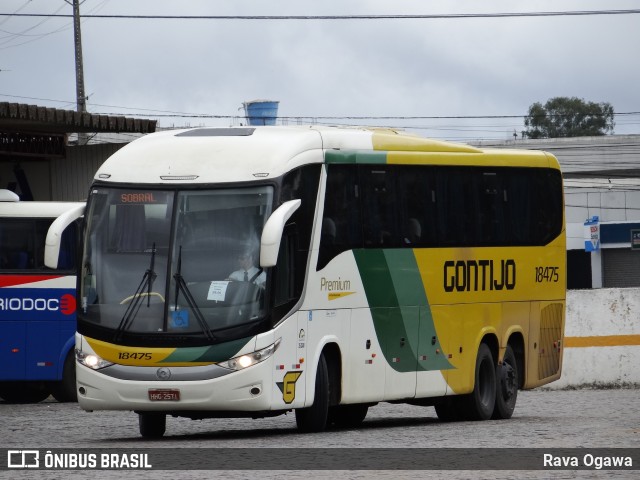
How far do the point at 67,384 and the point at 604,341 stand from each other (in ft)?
32.5

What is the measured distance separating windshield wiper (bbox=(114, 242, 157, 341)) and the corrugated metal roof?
39.3ft

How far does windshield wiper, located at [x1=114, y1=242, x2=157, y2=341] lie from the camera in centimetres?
1638

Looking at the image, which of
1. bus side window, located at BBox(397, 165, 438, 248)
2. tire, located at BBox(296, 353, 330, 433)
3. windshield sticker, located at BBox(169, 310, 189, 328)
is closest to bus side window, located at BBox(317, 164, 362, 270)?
bus side window, located at BBox(397, 165, 438, 248)

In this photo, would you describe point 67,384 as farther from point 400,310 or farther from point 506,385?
point 400,310

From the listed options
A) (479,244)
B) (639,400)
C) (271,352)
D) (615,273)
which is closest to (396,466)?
(271,352)

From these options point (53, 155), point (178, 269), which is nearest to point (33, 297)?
point (53, 155)

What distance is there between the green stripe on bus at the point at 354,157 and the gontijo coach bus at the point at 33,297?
837cm

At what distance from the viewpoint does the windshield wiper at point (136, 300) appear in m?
16.4

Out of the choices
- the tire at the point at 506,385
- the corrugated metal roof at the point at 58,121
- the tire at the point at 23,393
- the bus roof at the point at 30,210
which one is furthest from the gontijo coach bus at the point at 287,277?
the corrugated metal roof at the point at 58,121

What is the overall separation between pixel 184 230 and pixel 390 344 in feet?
11.1

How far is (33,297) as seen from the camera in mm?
25734

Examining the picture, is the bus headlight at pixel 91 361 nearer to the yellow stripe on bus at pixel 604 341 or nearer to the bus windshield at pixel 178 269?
the bus windshield at pixel 178 269

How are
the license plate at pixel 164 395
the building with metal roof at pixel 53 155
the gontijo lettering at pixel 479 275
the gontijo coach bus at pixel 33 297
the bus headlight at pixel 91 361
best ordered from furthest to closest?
the building with metal roof at pixel 53 155
the gontijo coach bus at pixel 33 297
the gontijo lettering at pixel 479 275
the bus headlight at pixel 91 361
the license plate at pixel 164 395

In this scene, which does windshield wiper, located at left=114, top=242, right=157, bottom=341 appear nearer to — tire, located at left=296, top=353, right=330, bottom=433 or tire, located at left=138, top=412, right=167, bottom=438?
tire, located at left=138, top=412, right=167, bottom=438
